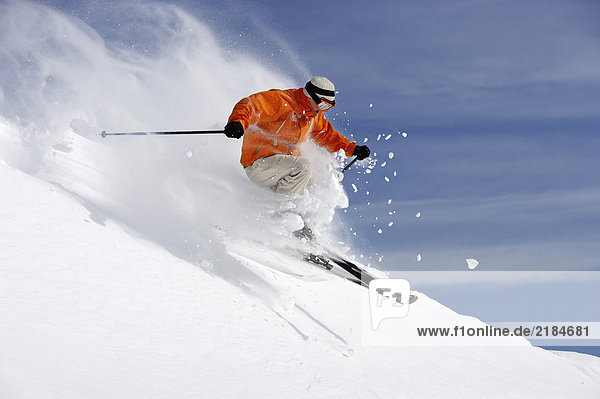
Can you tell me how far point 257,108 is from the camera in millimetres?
7215

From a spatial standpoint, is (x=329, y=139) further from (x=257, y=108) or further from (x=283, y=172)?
(x=257, y=108)

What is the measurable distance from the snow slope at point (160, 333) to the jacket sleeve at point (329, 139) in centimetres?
253

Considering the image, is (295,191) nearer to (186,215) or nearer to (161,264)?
(186,215)

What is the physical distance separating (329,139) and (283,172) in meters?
1.14

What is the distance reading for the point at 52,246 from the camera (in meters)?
4.34

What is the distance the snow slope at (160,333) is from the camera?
307cm

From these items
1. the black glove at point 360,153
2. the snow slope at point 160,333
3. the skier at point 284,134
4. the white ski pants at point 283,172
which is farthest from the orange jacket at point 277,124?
the snow slope at point 160,333

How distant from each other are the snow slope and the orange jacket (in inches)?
75.7

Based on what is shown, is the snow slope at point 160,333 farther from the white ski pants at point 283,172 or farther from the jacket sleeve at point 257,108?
the jacket sleeve at point 257,108

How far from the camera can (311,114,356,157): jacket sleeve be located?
8.37 meters

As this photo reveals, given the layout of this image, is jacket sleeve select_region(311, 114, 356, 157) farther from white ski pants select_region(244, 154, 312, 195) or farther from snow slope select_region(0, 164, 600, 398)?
snow slope select_region(0, 164, 600, 398)

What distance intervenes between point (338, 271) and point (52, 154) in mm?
4248

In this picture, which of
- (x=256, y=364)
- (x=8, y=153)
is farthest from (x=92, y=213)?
(x=256, y=364)

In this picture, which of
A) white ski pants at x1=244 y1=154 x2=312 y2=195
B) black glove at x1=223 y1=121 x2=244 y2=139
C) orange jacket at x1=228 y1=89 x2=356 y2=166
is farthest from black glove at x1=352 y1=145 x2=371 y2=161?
black glove at x1=223 y1=121 x2=244 y2=139
